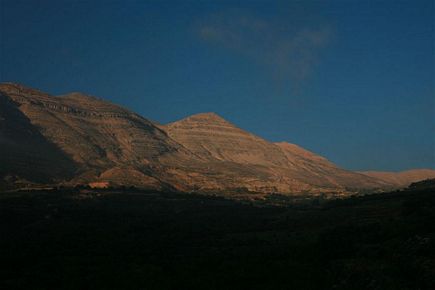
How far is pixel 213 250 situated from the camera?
67688mm

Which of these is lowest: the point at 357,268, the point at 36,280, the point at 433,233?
the point at 36,280

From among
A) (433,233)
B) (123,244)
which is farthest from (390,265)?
(123,244)

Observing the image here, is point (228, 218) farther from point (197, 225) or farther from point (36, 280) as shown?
point (36, 280)

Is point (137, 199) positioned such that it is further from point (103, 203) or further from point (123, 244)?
point (123, 244)

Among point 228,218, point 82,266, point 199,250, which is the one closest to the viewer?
point 82,266

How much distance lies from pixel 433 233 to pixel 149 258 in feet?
111

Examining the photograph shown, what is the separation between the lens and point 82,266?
5678 cm

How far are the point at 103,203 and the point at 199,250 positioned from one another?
6903cm

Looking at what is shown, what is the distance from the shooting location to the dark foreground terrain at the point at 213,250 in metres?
46.2

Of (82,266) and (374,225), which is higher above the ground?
(374,225)

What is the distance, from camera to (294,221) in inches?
3944

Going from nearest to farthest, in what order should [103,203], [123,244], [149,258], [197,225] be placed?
[149,258], [123,244], [197,225], [103,203]

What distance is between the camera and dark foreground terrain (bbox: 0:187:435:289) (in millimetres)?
46156

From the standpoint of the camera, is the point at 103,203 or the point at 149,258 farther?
the point at 103,203
